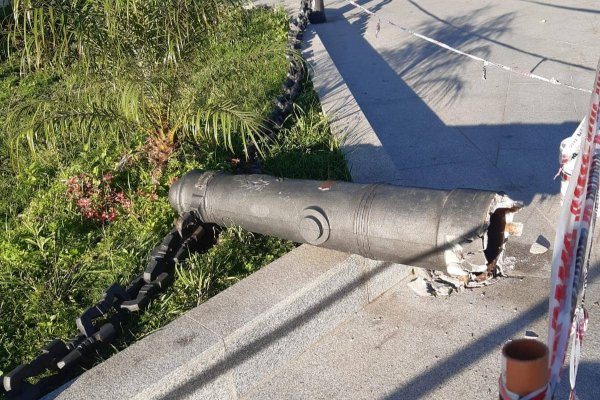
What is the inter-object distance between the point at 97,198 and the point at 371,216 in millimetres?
2301

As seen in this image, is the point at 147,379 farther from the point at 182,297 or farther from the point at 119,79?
the point at 119,79

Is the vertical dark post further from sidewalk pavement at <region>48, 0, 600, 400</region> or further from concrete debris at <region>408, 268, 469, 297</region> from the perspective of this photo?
concrete debris at <region>408, 268, 469, 297</region>

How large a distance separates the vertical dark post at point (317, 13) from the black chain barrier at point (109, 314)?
24.3 feet

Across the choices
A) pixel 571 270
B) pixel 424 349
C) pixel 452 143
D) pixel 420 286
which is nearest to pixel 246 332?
pixel 424 349

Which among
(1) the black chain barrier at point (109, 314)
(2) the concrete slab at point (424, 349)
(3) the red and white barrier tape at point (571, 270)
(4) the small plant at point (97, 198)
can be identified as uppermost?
(3) the red and white barrier tape at point (571, 270)

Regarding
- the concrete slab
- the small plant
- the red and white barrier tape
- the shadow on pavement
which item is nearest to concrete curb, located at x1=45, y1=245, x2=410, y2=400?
the concrete slab

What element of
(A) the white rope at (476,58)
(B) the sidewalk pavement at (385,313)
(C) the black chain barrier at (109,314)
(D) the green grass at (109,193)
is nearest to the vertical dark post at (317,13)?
(A) the white rope at (476,58)

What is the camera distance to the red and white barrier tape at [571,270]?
7.34ft

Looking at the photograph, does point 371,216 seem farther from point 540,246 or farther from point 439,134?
point 439,134

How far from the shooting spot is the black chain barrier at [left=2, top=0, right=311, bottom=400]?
3604 millimetres

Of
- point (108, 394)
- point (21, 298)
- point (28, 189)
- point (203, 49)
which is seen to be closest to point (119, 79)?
point (203, 49)

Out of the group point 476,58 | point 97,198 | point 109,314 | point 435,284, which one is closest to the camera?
point 109,314

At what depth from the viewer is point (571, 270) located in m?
2.32

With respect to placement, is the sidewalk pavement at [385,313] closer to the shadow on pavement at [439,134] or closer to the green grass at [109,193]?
the shadow on pavement at [439,134]
